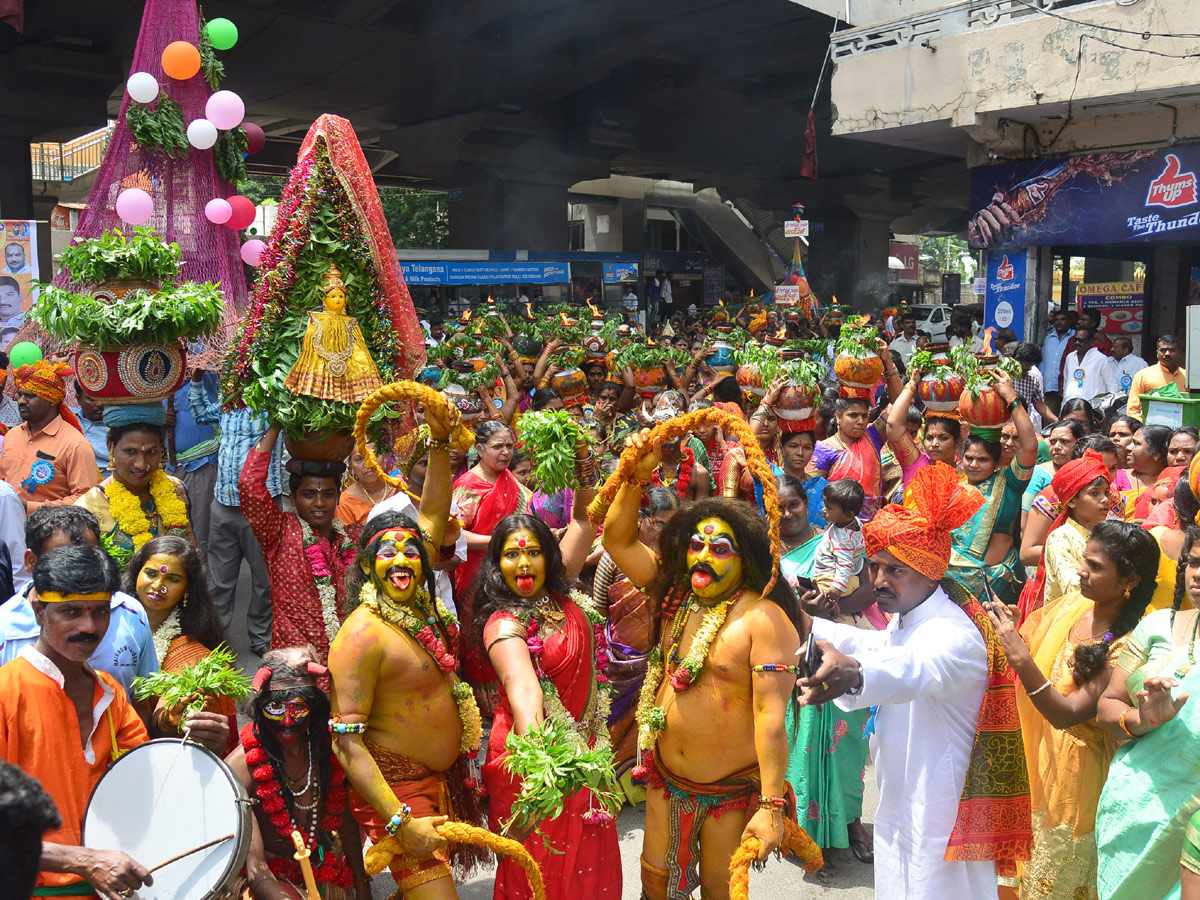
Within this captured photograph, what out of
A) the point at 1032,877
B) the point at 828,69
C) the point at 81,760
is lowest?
the point at 1032,877

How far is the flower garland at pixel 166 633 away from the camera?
3.94m

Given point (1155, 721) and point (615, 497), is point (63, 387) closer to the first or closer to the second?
point (615, 497)

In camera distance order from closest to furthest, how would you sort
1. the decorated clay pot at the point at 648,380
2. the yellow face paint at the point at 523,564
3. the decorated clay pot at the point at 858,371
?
the yellow face paint at the point at 523,564 < the decorated clay pot at the point at 858,371 < the decorated clay pot at the point at 648,380

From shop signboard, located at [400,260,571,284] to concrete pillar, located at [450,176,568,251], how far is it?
4.87 metres

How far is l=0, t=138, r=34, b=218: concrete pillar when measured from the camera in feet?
57.1

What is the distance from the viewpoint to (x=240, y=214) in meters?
7.91

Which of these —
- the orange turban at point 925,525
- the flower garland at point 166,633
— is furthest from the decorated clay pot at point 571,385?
the orange turban at point 925,525

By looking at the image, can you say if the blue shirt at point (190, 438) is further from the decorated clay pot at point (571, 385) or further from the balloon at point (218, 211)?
the decorated clay pot at point (571, 385)

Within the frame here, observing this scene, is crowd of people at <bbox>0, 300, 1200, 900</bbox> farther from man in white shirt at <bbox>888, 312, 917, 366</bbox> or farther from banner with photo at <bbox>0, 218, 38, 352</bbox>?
man in white shirt at <bbox>888, 312, 917, 366</bbox>

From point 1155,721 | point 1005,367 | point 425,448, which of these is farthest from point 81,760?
point 1005,367

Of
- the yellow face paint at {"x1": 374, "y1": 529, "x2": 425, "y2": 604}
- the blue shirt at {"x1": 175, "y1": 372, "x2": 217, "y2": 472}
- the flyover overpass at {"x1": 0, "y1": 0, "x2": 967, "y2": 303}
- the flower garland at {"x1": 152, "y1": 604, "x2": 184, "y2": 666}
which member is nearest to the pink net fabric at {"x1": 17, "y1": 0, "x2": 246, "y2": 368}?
the blue shirt at {"x1": 175, "y1": 372, "x2": 217, "y2": 472}

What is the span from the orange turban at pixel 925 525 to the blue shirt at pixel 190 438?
223 inches

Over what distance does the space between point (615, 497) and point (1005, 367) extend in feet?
11.9

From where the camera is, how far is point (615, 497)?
12.7ft
